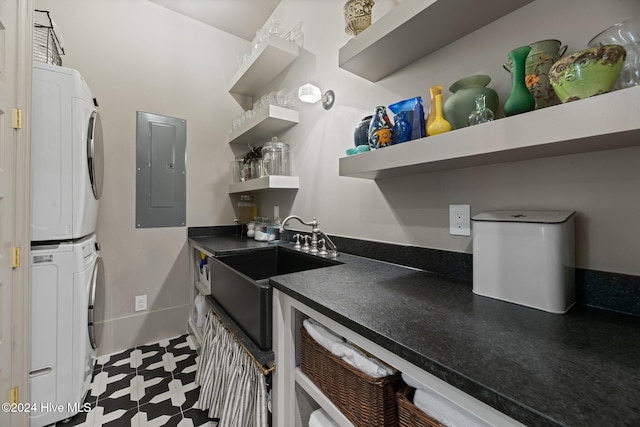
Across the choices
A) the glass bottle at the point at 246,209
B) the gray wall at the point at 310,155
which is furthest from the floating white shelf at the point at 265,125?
the glass bottle at the point at 246,209

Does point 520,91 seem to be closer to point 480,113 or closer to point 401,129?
point 480,113

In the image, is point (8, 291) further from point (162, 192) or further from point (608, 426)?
point (608, 426)

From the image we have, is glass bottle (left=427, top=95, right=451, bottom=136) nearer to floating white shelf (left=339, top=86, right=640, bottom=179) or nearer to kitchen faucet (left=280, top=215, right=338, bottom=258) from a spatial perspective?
floating white shelf (left=339, top=86, right=640, bottom=179)

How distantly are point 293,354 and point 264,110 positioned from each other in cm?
167

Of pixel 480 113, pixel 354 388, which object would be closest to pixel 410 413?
pixel 354 388

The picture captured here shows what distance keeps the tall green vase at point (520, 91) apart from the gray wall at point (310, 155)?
0.55 ft

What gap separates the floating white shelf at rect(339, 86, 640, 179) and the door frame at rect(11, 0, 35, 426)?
5.73 feet

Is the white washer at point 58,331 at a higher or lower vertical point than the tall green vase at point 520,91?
lower

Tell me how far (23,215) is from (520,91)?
6.97ft

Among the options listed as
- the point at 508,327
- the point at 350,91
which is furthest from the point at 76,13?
the point at 508,327

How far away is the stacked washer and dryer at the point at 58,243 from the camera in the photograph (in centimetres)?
135

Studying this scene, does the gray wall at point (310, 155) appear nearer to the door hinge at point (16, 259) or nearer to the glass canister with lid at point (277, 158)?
the glass canister with lid at point (277, 158)

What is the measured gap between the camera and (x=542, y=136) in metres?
0.63

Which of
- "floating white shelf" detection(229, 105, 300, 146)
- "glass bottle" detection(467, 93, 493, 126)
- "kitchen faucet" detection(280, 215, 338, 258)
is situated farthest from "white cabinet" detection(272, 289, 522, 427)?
"floating white shelf" detection(229, 105, 300, 146)
